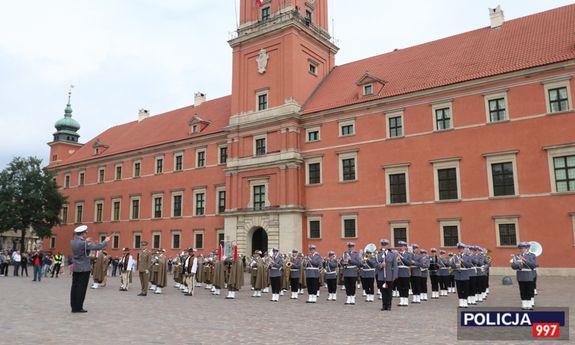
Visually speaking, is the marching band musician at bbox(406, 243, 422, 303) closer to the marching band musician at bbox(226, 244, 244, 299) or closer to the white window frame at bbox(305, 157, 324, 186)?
the marching band musician at bbox(226, 244, 244, 299)

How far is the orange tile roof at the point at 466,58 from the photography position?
2572 cm

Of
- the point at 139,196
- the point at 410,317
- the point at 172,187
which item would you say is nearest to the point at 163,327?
the point at 410,317

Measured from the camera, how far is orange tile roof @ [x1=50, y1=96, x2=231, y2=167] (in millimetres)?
40906

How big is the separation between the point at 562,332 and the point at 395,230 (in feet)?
70.5

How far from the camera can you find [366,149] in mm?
29516

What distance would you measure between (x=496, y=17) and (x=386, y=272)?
77.3 feet

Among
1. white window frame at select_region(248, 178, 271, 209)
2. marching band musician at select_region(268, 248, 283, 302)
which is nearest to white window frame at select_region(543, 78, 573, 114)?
marching band musician at select_region(268, 248, 283, 302)

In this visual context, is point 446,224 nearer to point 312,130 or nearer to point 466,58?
point 466,58

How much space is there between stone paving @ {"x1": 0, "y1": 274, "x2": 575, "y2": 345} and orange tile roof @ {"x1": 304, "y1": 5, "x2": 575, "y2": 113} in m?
14.6

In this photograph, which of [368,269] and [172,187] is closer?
[368,269]

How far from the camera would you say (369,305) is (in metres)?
14.3

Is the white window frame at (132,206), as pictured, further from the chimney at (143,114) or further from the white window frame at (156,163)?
the chimney at (143,114)

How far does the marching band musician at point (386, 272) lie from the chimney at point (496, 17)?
22.4 metres

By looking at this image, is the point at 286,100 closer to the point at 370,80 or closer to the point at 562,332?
the point at 370,80
